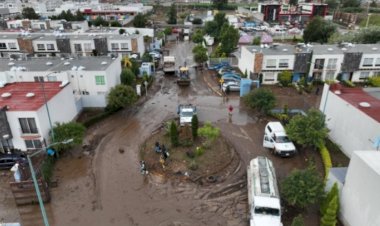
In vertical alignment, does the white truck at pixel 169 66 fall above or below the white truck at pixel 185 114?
above

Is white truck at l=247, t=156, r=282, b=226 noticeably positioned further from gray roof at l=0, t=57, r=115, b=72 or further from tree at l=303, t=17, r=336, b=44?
tree at l=303, t=17, r=336, b=44

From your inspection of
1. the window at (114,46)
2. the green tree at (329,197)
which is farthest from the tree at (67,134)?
the window at (114,46)

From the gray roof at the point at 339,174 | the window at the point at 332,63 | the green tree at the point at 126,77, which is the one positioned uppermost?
the window at the point at 332,63

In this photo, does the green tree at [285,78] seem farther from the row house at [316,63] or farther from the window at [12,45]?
the window at [12,45]

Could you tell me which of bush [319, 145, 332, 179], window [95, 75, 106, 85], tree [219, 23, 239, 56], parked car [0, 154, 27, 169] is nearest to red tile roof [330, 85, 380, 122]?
bush [319, 145, 332, 179]

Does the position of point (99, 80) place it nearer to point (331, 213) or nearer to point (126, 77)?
point (126, 77)

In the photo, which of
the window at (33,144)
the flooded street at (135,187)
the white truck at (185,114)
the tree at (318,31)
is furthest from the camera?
the tree at (318,31)

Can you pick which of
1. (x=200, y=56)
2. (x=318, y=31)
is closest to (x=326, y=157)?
(x=200, y=56)
